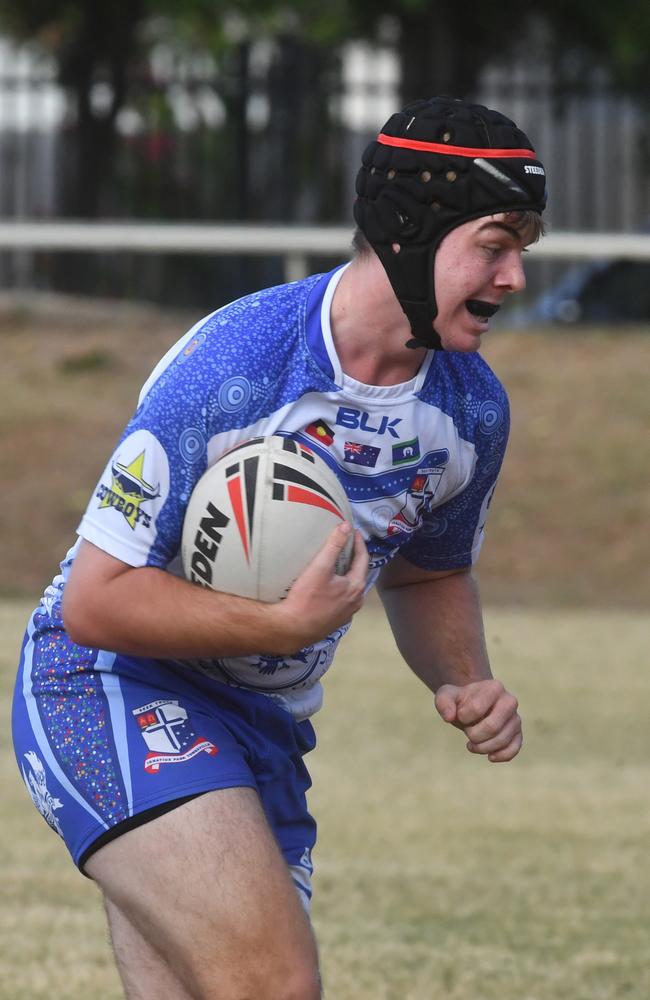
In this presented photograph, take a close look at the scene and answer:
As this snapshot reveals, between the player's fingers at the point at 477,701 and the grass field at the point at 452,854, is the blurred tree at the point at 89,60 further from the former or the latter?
the player's fingers at the point at 477,701

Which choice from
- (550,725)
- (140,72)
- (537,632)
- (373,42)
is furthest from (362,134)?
(550,725)

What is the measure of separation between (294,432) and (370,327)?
0.28 metres

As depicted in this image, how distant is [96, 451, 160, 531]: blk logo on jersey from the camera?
11.3 feet

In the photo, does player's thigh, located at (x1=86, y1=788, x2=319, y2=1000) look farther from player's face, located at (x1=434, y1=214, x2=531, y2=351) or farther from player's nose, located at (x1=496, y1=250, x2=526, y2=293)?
player's nose, located at (x1=496, y1=250, x2=526, y2=293)

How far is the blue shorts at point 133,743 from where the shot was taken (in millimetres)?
3494

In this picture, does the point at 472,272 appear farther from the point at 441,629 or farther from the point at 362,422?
the point at 441,629

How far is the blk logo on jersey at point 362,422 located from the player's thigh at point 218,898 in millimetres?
817

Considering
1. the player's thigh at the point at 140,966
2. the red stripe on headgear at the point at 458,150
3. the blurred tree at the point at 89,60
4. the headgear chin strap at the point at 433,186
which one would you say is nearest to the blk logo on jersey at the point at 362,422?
the headgear chin strap at the point at 433,186

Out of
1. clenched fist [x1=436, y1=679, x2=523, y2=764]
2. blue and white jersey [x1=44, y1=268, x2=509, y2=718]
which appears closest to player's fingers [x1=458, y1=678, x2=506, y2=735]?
clenched fist [x1=436, y1=679, x2=523, y2=764]

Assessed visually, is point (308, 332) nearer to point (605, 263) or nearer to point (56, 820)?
point (56, 820)

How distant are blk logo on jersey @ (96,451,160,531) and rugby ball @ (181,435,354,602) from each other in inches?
3.4

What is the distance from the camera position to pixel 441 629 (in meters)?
4.16

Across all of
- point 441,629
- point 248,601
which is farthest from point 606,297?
point 248,601

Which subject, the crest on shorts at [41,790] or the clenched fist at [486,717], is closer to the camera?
the crest on shorts at [41,790]
